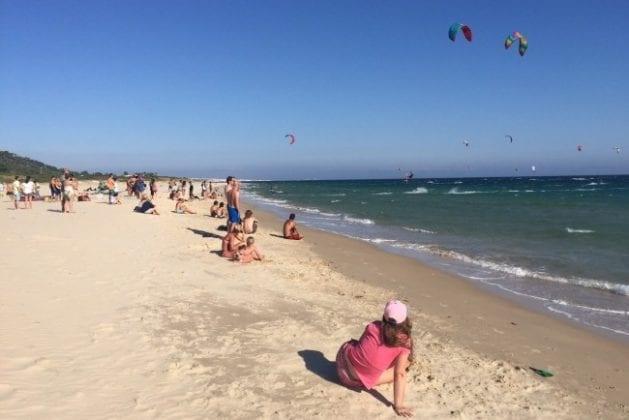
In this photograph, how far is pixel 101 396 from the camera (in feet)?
12.9

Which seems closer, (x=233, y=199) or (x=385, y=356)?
(x=385, y=356)

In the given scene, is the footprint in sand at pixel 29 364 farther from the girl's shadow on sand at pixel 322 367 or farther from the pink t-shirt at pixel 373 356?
the pink t-shirt at pixel 373 356

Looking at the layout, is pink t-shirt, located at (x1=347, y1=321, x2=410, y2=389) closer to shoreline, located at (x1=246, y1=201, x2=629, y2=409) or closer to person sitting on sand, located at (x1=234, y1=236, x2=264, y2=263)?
shoreline, located at (x1=246, y1=201, x2=629, y2=409)

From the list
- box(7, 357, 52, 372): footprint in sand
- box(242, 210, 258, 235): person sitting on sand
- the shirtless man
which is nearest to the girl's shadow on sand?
box(7, 357, 52, 372): footprint in sand

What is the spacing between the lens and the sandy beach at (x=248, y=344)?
4.10m

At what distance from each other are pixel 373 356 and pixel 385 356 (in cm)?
Answer: 10

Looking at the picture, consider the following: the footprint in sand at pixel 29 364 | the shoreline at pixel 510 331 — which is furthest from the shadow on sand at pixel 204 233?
the footprint in sand at pixel 29 364

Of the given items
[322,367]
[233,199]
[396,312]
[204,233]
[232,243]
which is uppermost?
[233,199]

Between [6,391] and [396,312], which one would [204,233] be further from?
[396,312]

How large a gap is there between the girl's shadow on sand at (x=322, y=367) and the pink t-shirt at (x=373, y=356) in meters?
0.13

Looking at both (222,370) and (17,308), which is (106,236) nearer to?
(17,308)

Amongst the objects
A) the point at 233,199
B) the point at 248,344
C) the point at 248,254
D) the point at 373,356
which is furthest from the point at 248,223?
the point at 373,356

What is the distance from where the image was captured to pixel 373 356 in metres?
4.30

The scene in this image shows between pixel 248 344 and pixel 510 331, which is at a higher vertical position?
pixel 248 344
